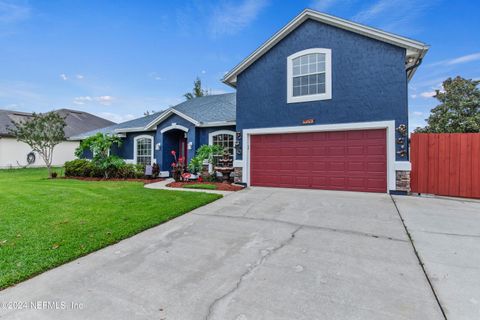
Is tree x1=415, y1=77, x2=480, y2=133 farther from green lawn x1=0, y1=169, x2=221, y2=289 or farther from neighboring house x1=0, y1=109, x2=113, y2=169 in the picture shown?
neighboring house x1=0, y1=109, x2=113, y2=169

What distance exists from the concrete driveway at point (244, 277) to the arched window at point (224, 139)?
23.7 ft

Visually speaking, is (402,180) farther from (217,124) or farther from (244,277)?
(217,124)

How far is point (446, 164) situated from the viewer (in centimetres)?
808

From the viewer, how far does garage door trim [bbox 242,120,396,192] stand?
8391 millimetres

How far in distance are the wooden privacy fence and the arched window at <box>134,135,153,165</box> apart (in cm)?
1283

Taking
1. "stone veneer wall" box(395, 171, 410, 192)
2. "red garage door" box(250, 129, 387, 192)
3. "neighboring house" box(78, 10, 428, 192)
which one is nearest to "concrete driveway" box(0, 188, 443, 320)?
"stone veneer wall" box(395, 171, 410, 192)

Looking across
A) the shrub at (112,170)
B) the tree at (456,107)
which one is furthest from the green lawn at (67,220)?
the tree at (456,107)

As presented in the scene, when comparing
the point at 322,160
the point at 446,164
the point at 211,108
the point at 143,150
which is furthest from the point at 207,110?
the point at 446,164

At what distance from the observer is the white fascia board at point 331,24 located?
8266 mm

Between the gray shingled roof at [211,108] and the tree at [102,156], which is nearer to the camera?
the gray shingled roof at [211,108]

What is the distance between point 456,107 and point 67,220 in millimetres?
24358

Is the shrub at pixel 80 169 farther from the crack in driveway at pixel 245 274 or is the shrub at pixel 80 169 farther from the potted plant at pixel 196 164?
the crack in driveway at pixel 245 274

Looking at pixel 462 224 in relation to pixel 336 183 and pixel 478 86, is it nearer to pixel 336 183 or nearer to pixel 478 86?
pixel 336 183

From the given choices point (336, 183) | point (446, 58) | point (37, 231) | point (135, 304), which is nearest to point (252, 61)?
point (336, 183)
